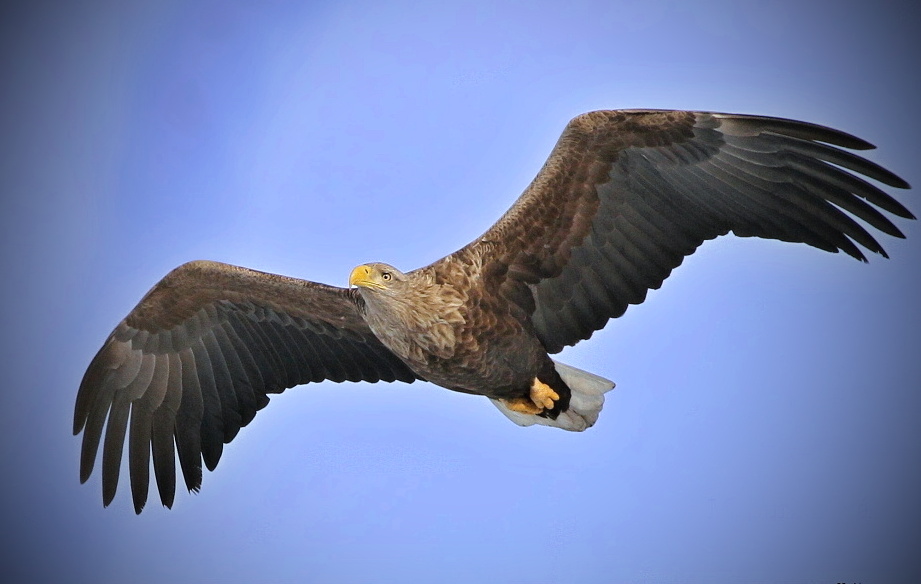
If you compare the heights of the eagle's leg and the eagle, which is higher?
the eagle

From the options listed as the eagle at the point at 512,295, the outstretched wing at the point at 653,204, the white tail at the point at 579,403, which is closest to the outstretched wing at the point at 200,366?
the eagle at the point at 512,295

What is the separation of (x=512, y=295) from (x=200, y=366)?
259cm

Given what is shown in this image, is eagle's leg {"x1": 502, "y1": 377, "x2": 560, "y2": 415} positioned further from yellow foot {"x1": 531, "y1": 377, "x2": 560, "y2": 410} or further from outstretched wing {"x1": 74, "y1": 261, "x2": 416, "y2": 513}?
outstretched wing {"x1": 74, "y1": 261, "x2": 416, "y2": 513}

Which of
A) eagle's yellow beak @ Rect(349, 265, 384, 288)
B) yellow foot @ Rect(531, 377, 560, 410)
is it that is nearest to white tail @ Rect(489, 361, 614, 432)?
yellow foot @ Rect(531, 377, 560, 410)

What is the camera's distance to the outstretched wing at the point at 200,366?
7.32 meters

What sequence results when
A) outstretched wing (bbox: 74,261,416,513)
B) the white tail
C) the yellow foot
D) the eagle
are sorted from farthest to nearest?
outstretched wing (bbox: 74,261,416,513) → the white tail → the yellow foot → the eagle

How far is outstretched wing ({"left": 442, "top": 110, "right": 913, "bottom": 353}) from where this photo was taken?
20.7 ft

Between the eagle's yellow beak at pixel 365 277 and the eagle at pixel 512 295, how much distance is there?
0.01 meters

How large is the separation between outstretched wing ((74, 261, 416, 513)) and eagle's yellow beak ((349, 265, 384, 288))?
1.07 metres

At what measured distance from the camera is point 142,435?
7488 mm

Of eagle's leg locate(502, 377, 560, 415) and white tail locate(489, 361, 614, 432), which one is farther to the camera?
white tail locate(489, 361, 614, 432)

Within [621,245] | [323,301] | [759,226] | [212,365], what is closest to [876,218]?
[759,226]

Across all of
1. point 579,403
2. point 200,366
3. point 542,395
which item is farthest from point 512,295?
point 200,366

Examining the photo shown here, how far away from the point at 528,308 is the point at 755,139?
6.08 feet
